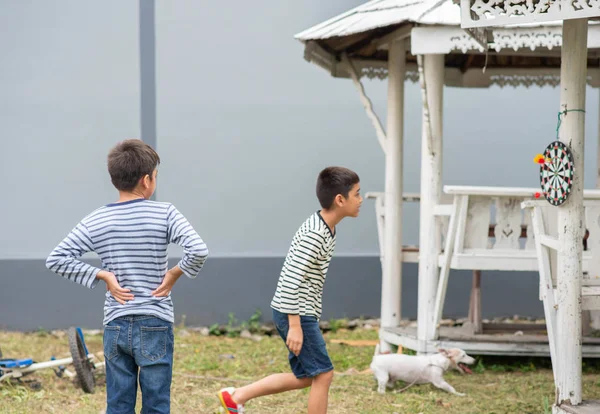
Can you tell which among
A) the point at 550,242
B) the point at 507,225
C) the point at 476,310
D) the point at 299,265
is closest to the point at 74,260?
the point at 299,265

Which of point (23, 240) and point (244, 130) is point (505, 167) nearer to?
point (244, 130)

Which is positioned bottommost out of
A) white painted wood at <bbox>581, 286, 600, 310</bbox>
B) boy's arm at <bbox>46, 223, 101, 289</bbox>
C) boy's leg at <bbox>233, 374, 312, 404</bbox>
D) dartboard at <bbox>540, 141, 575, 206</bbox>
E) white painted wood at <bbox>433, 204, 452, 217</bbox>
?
boy's leg at <bbox>233, 374, 312, 404</bbox>

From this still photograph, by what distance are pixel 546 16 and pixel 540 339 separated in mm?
3433

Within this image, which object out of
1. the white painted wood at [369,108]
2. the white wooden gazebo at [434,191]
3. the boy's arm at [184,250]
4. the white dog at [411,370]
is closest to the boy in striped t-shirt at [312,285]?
the boy's arm at [184,250]

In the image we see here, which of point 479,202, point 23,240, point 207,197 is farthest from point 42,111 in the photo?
point 479,202

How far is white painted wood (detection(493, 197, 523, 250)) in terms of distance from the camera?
6.50 meters

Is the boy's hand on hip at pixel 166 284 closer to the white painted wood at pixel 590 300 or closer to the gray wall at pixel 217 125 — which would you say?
the white painted wood at pixel 590 300

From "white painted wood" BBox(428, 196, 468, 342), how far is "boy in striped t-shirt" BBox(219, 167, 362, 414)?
81.4 inches

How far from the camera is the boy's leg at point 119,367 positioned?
3.61m

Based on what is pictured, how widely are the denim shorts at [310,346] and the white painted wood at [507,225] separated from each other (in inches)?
99.6

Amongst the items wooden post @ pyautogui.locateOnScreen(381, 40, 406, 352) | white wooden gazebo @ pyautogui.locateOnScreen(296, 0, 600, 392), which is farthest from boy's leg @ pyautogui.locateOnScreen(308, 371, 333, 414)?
wooden post @ pyautogui.locateOnScreen(381, 40, 406, 352)

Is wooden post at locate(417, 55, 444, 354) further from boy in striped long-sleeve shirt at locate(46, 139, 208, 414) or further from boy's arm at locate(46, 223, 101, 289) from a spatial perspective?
boy's arm at locate(46, 223, 101, 289)

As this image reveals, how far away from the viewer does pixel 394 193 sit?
727 centimetres

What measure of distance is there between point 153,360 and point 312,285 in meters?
1.07
